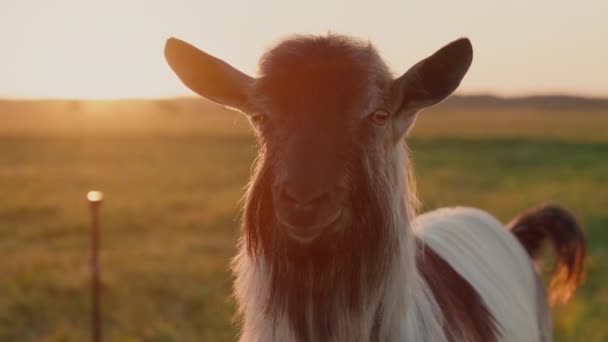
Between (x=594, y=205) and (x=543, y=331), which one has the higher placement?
(x=594, y=205)

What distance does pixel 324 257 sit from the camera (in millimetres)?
3311

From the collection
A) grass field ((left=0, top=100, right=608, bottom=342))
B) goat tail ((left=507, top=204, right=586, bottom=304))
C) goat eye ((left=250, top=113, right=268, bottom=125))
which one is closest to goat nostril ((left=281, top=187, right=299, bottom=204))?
goat eye ((left=250, top=113, right=268, bottom=125))

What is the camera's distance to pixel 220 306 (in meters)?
10.2

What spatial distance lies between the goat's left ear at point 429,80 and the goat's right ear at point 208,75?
0.71 metres

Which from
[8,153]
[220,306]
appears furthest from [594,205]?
[8,153]

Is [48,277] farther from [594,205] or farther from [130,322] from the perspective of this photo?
[594,205]

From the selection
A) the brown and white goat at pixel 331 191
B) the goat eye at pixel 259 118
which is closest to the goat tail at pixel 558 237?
the brown and white goat at pixel 331 191

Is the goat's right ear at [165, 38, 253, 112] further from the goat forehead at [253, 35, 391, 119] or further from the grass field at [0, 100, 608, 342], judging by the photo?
the grass field at [0, 100, 608, 342]

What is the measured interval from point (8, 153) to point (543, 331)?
45681mm

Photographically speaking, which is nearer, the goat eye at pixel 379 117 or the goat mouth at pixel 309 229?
the goat mouth at pixel 309 229

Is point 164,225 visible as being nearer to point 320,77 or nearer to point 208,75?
point 208,75

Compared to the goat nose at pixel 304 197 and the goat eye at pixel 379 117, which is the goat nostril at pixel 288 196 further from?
the goat eye at pixel 379 117

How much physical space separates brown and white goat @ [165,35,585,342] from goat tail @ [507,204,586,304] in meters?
2.55

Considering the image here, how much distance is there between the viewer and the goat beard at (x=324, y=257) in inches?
130
